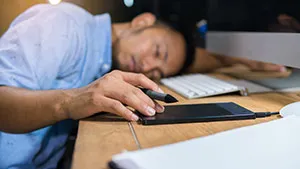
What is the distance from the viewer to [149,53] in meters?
1.08

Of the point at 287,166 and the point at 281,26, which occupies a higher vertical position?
the point at 281,26

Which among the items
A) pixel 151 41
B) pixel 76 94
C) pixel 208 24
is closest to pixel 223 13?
pixel 208 24

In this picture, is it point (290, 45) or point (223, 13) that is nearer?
point (290, 45)

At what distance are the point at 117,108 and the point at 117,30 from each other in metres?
0.68

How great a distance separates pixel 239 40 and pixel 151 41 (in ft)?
0.94

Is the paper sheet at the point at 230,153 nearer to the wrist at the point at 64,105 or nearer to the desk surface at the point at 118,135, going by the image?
the desk surface at the point at 118,135

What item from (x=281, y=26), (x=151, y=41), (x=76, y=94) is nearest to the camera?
(x=76, y=94)

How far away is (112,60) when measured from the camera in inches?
43.4

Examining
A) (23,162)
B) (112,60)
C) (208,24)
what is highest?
(208,24)

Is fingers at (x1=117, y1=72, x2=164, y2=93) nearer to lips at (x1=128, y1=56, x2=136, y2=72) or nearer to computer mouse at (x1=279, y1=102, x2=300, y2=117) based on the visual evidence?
computer mouse at (x1=279, y1=102, x2=300, y2=117)

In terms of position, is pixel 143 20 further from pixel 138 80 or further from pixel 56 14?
pixel 138 80

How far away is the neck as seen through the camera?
3.73 feet

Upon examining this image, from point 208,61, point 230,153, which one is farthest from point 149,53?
point 230,153

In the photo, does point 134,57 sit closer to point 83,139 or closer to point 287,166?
point 83,139
